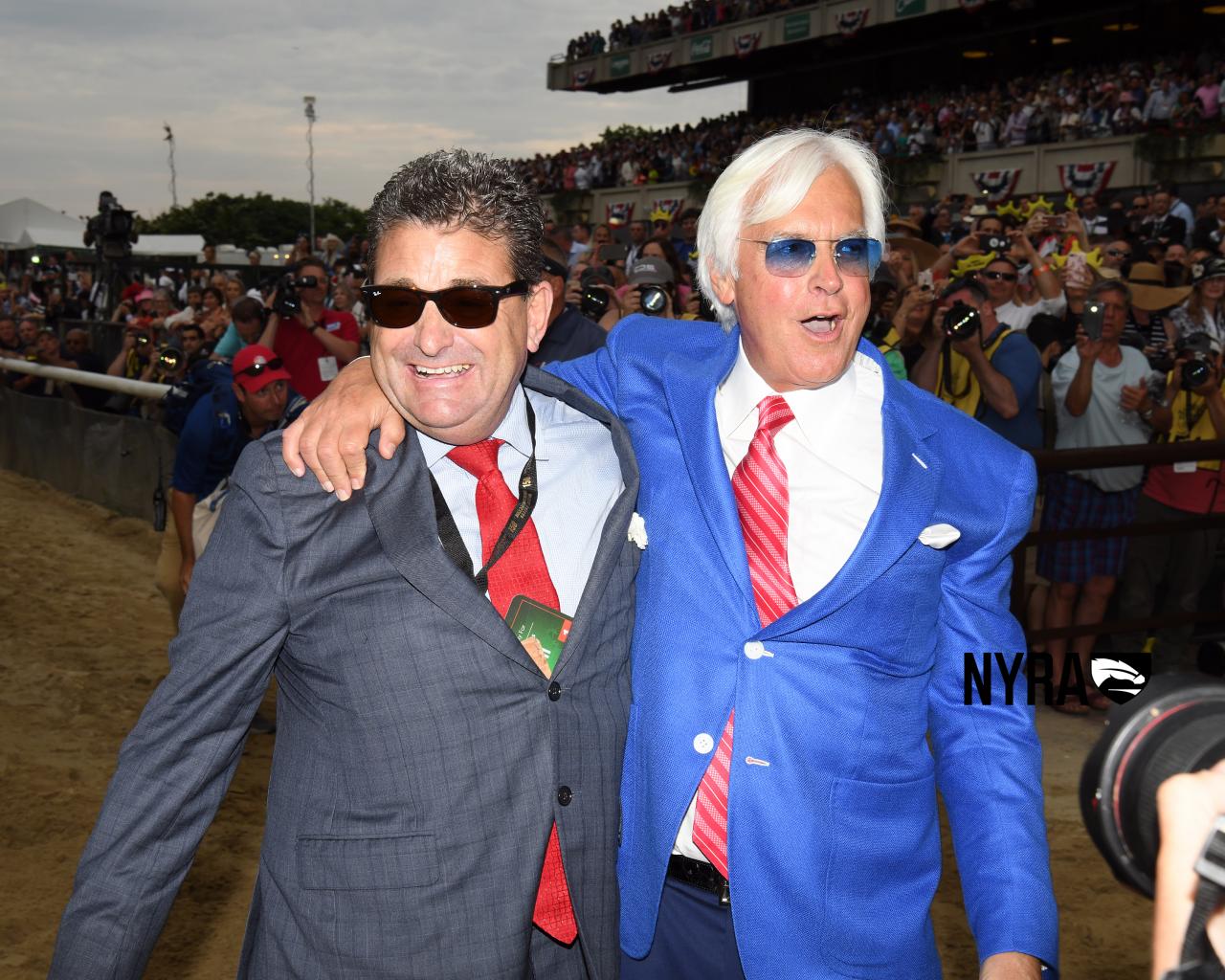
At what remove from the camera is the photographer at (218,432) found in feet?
19.1

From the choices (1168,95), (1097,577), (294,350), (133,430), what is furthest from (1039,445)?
(1168,95)

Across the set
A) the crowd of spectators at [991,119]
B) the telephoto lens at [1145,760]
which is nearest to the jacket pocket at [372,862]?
the telephoto lens at [1145,760]

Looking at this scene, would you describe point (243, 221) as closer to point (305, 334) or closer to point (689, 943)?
point (305, 334)

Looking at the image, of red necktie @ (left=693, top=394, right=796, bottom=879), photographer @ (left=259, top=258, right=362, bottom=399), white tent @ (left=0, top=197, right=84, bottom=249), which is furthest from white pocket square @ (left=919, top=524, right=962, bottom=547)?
white tent @ (left=0, top=197, right=84, bottom=249)

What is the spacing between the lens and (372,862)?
70.4 inches

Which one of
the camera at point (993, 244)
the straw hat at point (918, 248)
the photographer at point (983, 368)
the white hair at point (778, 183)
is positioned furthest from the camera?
the camera at point (993, 244)

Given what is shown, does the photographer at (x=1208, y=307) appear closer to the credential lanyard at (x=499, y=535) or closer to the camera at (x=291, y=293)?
the camera at (x=291, y=293)

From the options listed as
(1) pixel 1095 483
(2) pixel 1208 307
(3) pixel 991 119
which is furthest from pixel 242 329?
(3) pixel 991 119

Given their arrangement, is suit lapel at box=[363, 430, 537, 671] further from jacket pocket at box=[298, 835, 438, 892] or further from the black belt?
the black belt

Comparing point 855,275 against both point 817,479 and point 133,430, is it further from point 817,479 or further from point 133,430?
point 133,430

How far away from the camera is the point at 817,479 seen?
7.01ft

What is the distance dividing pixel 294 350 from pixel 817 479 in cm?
584

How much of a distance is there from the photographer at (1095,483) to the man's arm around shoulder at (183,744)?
5026 mm

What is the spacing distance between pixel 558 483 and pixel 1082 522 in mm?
4772
